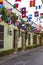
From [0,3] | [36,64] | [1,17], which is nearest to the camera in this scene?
[36,64]

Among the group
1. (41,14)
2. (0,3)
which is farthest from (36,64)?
(41,14)

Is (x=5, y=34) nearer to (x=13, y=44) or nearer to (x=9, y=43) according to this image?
(x=9, y=43)

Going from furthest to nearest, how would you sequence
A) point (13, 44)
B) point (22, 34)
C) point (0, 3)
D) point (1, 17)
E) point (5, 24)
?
1. point (22, 34)
2. point (13, 44)
3. point (5, 24)
4. point (1, 17)
5. point (0, 3)

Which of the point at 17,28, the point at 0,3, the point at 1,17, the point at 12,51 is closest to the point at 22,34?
the point at 17,28

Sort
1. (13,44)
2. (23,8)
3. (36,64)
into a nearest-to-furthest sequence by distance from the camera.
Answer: (36,64) < (23,8) < (13,44)

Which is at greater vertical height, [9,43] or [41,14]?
[41,14]

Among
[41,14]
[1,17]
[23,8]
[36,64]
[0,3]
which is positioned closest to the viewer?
[36,64]

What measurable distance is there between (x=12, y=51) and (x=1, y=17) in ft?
15.6

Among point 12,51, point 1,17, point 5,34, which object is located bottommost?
point 12,51

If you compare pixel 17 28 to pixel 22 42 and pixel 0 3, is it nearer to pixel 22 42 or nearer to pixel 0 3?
pixel 22 42

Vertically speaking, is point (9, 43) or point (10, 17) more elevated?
point (10, 17)

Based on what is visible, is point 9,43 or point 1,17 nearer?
point 1,17

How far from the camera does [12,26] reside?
2564 cm

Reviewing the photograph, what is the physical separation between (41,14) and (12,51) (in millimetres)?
7681
